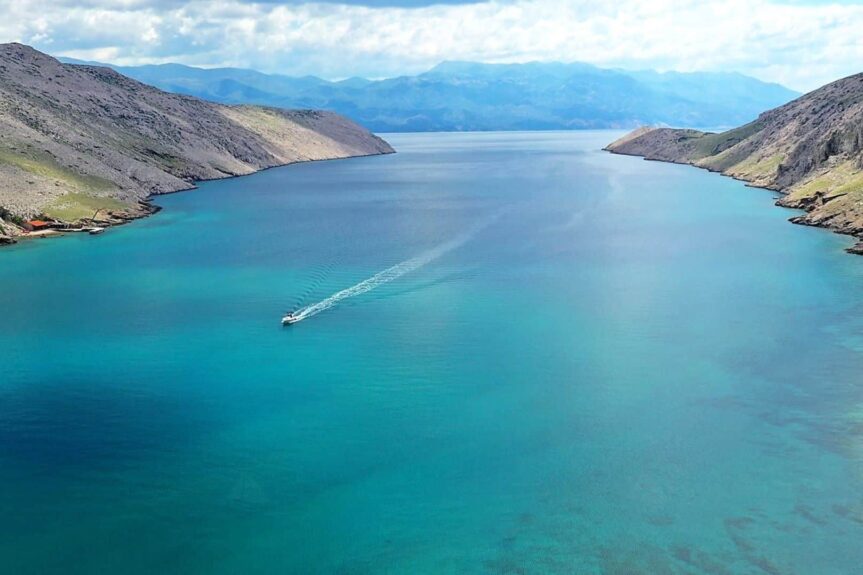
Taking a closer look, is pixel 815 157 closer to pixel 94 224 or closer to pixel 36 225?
pixel 94 224

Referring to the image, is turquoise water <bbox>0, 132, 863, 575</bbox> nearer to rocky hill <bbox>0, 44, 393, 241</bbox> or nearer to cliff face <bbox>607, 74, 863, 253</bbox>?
cliff face <bbox>607, 74, 863, 253</bbox>

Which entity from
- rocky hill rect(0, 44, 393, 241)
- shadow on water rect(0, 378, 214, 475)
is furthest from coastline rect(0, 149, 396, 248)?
shadow on water rect(0, 378, 214, 475)

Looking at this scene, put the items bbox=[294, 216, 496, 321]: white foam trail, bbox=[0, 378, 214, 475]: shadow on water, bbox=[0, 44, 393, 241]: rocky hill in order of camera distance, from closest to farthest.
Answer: bbox=[0, 378, 214, 475]: shadow on water, bbox=[294, 216, 496, 321]: white foam trail, bbox=[0, 44, 393, 241]: rocky hill

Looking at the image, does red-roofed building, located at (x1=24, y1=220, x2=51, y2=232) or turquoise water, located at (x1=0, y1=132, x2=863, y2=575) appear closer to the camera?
turquoise water, located at (x1=0, y1=132, x2=863, y2=575)

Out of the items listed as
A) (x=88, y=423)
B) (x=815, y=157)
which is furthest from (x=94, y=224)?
(x=815, y=157)

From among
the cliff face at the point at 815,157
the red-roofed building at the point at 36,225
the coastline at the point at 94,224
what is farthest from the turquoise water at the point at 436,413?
the cliff face at the point at 815,157

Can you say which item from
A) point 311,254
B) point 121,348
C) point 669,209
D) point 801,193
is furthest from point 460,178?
point 121,348
